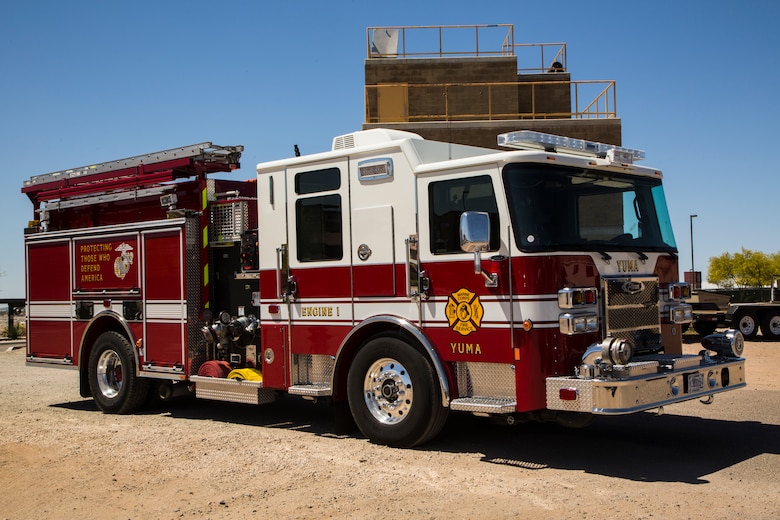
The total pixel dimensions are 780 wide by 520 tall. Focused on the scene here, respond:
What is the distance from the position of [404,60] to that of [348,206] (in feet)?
68.6

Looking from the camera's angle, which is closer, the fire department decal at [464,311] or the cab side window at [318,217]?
the fire department decal at [464,311]

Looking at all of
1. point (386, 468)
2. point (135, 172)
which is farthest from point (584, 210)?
point (135, 172)

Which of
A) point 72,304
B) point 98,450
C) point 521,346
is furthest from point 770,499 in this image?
point 72,304

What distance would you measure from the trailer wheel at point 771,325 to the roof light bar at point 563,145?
15.8m

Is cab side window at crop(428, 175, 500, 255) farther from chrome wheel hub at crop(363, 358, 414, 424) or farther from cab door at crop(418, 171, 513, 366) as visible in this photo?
chrome wheel hub at crop(363, 358, 414, 424)

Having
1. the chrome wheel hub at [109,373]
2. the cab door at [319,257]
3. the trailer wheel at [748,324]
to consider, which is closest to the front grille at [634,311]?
the cab door at [319,257]

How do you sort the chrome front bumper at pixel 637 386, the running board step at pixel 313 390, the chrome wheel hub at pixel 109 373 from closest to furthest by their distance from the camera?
the chrome front bumper at pixel 637 386
the running board step at pixel 313 390
the chrome wheel hub at pixel 109 373

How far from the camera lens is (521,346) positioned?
696 cm

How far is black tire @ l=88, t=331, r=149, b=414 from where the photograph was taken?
35.0 feet

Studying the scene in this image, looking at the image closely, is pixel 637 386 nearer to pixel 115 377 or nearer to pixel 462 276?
pixel 462 276

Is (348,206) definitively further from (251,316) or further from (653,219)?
(653,219)

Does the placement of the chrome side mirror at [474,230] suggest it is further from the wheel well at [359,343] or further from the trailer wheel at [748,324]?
the trailer wheel at [748,324]

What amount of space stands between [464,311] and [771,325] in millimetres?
17542

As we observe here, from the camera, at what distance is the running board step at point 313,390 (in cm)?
837
